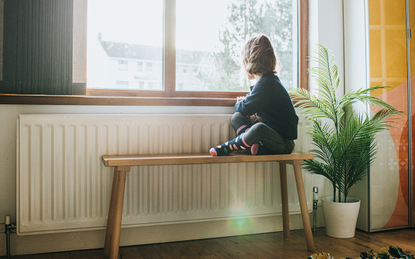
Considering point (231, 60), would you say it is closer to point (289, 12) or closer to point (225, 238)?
point (289, 12)

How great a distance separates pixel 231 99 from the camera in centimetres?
234

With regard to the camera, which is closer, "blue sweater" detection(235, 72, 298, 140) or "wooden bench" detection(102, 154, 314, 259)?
"wooden bench" detection(102, 154, 314, 259)

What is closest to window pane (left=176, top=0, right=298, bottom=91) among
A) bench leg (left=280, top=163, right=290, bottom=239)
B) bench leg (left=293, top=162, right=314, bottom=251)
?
bench leg (left=280, top=163, right=290, bottom=239)

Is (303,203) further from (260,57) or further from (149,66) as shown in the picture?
(149,66)

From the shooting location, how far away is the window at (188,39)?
87.3 inches

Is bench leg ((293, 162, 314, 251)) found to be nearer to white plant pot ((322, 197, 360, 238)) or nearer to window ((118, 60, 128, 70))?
white plant pot ((322, 197, 360, 238))

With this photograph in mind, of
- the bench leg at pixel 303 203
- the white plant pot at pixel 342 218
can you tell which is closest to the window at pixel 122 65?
the bench leg at pixel 303 203

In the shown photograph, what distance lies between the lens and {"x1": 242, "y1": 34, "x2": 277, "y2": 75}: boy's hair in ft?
6.70

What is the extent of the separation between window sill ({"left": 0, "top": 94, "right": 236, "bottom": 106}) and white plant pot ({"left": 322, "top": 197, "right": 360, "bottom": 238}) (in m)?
0.98

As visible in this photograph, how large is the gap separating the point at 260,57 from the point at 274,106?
31 centimetres

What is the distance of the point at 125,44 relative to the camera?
224cm

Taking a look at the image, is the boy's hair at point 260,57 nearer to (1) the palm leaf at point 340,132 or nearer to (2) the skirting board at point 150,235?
(1) the palm leaf at point 340,132

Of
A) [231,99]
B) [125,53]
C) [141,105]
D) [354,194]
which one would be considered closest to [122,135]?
[141,105]

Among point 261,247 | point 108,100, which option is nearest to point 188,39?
point 108,100
